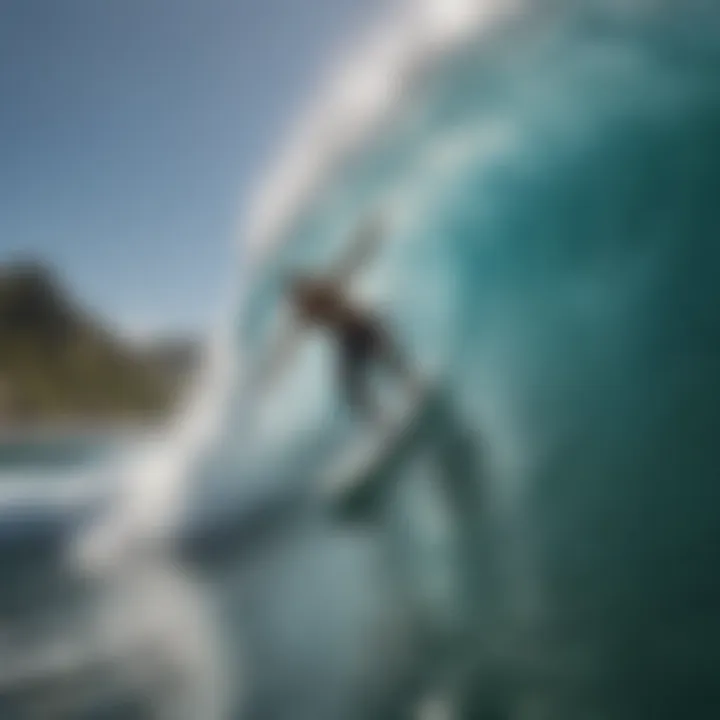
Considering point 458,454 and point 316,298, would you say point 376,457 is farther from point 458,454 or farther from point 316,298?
point 316,298

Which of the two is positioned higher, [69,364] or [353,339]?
[69,364]

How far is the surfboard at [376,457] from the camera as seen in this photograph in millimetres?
1276

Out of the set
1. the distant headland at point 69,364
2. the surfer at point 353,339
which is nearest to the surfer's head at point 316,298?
the surfer at point 353,339

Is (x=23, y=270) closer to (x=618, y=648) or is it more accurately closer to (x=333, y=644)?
(x=333, y=644)

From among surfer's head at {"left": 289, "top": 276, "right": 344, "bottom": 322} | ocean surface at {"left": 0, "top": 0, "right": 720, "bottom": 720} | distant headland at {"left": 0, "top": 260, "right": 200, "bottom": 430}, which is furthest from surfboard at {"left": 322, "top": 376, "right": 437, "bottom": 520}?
distant headland at {"left": 0, "top": 260, "right": 200, "bottom": 430}

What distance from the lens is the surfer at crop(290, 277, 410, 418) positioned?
1288 mm

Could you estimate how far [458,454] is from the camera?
1280mm

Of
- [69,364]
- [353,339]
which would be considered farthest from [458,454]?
[69,364]

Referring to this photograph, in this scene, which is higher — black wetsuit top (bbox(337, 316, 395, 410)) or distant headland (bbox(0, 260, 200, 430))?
distant headland (bbox(0, 260, 200, 430))

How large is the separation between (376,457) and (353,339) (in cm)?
17

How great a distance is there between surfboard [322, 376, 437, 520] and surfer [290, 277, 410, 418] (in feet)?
0.11

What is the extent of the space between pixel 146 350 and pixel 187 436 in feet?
0.49

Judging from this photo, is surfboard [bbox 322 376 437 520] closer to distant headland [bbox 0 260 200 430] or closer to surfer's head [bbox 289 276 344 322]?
surfer's head [bbox 289 276 344 322]

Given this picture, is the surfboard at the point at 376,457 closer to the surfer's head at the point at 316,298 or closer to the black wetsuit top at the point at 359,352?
the black wetsuit top at the point at 359,352
